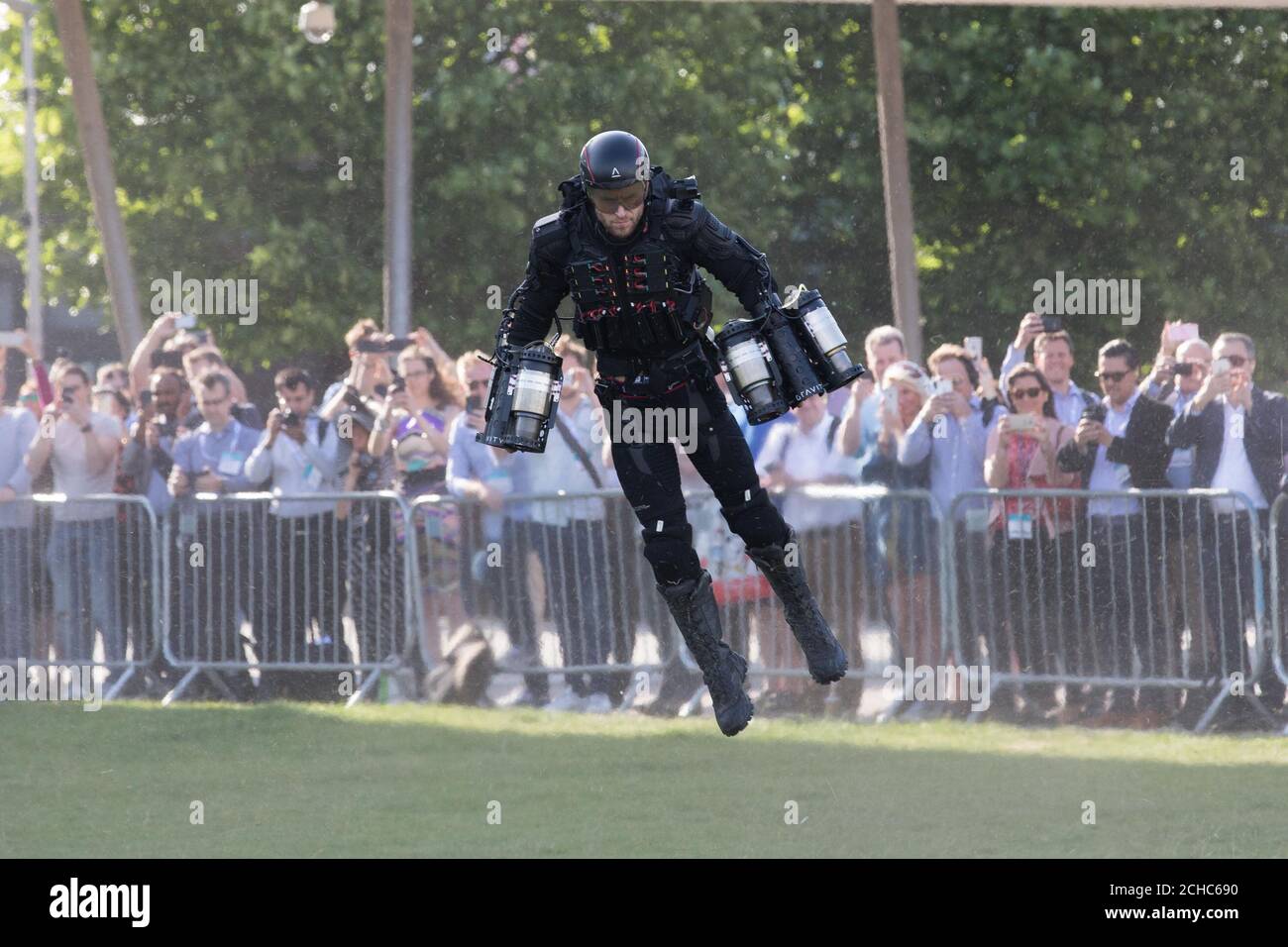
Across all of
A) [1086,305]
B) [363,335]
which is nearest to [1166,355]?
[1086,305]

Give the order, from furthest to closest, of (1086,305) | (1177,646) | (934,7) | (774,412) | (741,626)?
(934,7) < (1086,305) < (741,626) < (1177,646) < (774,412)

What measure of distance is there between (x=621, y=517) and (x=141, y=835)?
396 cm

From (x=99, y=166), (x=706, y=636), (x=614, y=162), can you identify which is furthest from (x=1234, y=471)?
(x=99, y=166)

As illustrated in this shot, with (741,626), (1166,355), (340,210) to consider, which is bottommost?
(741,626)

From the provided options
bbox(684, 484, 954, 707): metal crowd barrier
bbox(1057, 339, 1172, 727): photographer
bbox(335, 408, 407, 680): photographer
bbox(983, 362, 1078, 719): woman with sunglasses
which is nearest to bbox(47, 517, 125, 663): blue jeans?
bbox(335, 408, 407, 680): photographer

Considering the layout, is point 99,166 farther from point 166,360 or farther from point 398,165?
point 398,165

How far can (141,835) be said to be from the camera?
29.9 feet

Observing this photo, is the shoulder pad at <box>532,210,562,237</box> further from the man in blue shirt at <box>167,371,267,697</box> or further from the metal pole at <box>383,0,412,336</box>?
the metal pole at <box>383,0,412,336</box>

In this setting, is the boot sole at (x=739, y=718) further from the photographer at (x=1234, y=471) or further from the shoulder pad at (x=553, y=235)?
the photographer at (x=1234, y=471)

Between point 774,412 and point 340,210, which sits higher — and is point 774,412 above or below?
below

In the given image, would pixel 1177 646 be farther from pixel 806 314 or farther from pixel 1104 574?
pixel 806 314

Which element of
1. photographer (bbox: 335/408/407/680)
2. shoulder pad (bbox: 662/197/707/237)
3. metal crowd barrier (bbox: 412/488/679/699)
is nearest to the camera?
shoulder pad (bbox: 662/197/707/237)

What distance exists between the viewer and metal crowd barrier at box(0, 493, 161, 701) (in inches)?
492

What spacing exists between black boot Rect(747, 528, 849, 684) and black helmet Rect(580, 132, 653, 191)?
1548 mm
